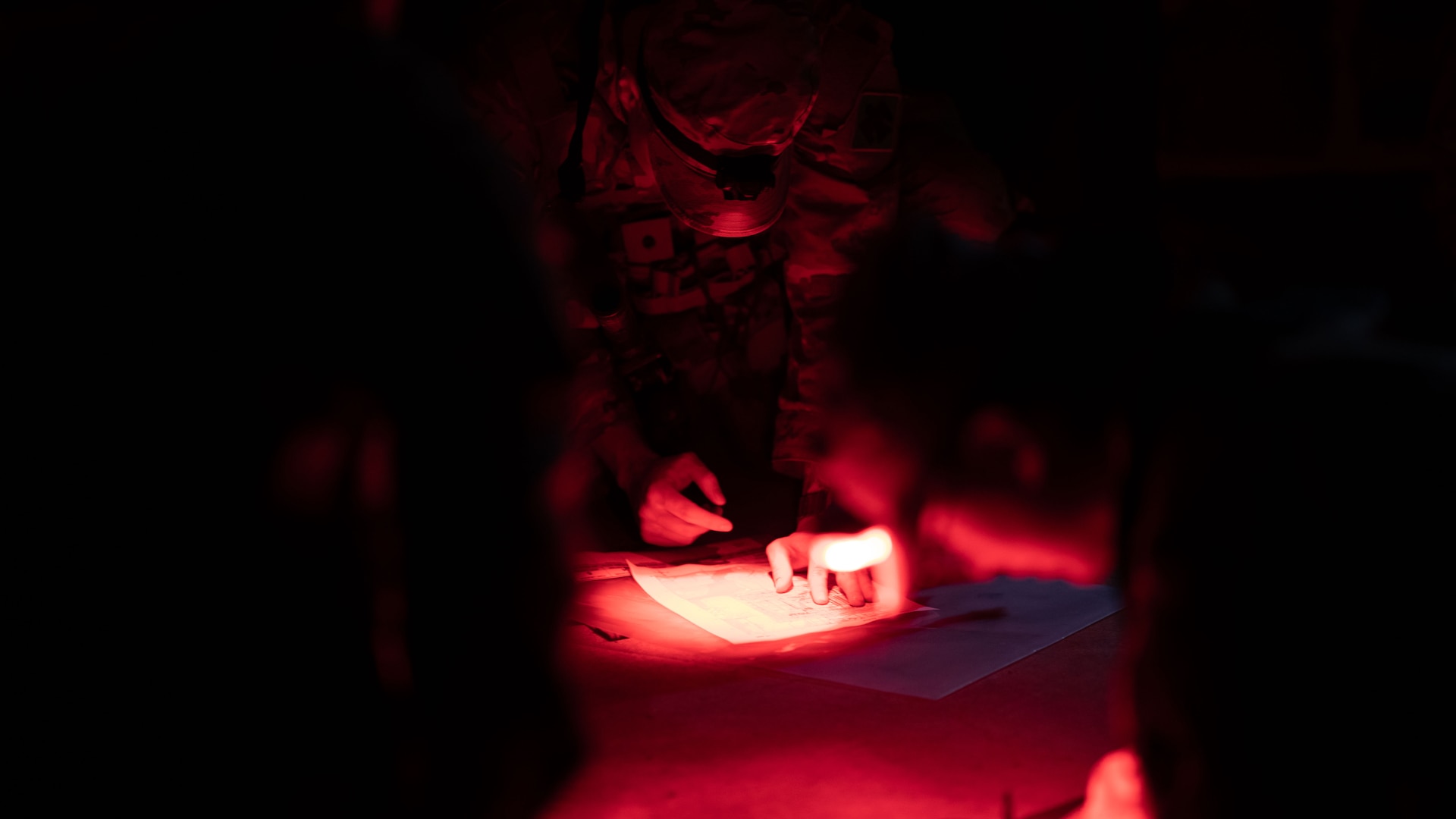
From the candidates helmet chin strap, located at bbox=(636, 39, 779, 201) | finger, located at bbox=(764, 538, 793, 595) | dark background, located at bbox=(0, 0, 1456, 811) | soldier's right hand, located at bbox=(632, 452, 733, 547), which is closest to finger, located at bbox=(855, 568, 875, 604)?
finger, located at bbox=(764, 538, 793, 595)

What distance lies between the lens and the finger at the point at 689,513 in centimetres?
208

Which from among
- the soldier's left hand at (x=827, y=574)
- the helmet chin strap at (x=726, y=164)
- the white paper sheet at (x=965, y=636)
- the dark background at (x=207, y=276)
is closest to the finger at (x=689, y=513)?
the soldier's left hand at (x=827, y=574)

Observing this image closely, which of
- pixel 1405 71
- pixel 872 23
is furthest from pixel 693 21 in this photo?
pixel 1405 71

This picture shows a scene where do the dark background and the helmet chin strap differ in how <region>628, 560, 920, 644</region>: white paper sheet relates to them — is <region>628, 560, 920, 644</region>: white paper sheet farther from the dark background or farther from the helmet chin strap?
the dark background

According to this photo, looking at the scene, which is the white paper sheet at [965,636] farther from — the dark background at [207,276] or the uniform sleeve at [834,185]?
the dark background at [207,276]

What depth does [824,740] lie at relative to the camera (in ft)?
4.16

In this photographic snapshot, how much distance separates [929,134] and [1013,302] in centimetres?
244

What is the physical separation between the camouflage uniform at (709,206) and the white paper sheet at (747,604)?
50 cm

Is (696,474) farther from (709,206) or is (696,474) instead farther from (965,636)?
(965,636)

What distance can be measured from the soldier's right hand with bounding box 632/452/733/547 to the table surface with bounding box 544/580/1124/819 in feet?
1.84

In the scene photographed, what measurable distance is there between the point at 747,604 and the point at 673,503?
413 millimetres

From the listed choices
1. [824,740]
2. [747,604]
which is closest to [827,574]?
[747,604]

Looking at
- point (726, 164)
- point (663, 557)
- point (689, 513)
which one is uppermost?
point (726, 164)

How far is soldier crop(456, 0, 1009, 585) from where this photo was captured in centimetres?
178
